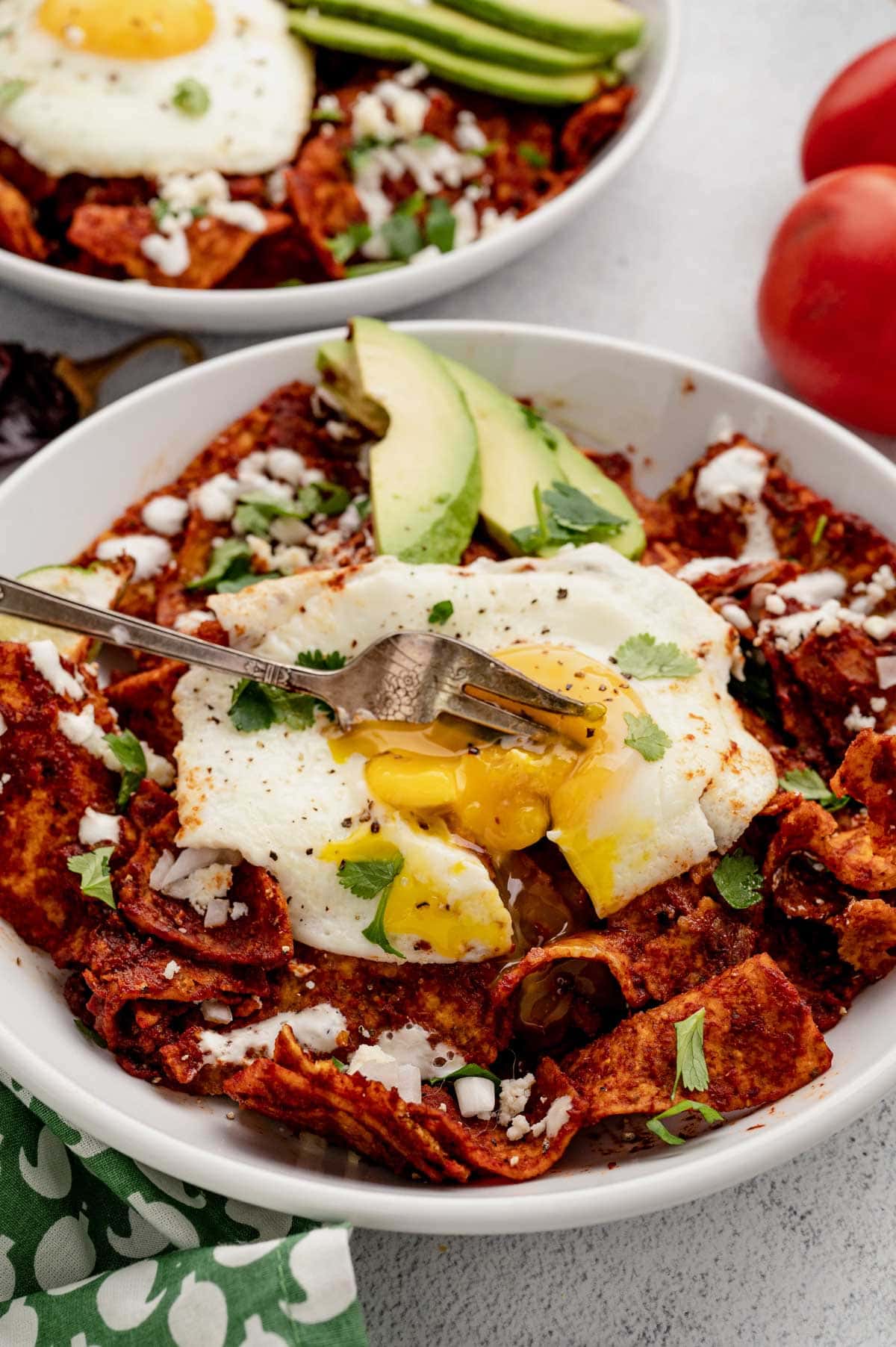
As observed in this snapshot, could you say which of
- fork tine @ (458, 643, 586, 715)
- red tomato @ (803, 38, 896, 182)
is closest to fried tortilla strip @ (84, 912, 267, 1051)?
fork tine @ (458, 643, 586, 715)

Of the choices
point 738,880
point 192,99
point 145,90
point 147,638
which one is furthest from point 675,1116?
point 145,90

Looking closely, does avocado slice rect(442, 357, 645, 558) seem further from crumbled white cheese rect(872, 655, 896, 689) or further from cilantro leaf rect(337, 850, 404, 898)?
cilantro leaf rect(337, 850, 404, 898)

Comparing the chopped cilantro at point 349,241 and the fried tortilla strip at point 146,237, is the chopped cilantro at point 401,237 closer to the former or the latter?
the chopped cilantro at point 349,241

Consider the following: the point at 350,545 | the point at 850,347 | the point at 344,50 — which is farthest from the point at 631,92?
the point at 350,545

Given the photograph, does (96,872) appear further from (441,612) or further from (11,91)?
(11,91)

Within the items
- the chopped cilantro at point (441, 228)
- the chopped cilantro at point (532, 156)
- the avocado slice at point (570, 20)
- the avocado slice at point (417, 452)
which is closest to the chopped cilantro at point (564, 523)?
the avocado slice at point (417, 452)
